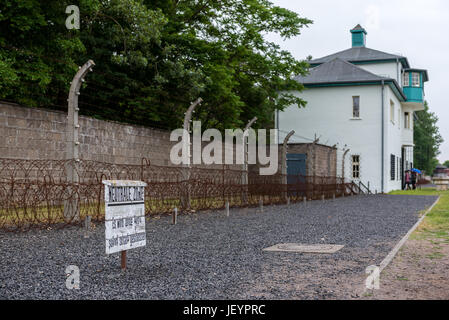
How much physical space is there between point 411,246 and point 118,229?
496 cm

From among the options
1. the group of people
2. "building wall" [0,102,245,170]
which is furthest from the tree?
"building wall" [0,102,245,170]

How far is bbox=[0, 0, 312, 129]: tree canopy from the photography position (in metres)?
13.8

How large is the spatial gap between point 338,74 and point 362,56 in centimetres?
599

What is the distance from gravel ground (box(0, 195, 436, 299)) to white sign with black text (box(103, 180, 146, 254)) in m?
0.39

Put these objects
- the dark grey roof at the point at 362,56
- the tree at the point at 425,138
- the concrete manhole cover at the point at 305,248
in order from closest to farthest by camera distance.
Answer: the concrete manhole cover at the point at 305,248, the dark grey roof at the point at 362,56, the tree at the point at 425,138

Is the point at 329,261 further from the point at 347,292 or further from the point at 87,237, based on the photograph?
the point at 87,237

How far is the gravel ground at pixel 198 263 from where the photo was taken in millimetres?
5199

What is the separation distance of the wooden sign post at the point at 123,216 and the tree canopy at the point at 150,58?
733 centimetres

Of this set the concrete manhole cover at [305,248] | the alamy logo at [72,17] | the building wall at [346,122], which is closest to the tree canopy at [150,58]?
the alamy logo at [72,17]

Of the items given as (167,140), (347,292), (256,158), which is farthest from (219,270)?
(256,158)

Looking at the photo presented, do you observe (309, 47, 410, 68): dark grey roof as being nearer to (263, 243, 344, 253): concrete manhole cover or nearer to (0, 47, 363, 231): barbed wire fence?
(0, 47, 363, 231): barbed wire fence

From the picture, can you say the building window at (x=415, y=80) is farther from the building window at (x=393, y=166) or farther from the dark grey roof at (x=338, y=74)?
the dark grey roof at (x=338, y=74)

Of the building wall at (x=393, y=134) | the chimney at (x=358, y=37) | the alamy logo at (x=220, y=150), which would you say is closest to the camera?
the alamy logo at (x=220, y=150)
